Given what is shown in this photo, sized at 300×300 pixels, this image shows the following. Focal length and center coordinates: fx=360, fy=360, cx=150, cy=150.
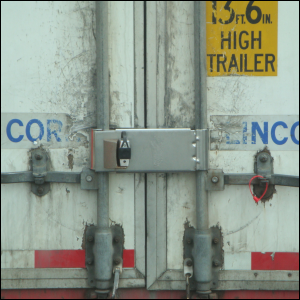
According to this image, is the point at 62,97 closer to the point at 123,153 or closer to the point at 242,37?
the point at 123,153

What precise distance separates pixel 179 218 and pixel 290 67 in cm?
97

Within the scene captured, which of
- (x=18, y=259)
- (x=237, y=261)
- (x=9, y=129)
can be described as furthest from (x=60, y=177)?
(x=237, y=261)

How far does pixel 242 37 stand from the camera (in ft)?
6.06

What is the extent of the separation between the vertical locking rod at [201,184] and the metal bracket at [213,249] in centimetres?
4

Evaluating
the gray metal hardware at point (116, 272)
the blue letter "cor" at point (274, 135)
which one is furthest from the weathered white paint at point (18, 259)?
the blue letter "cor" at point (274, 135)

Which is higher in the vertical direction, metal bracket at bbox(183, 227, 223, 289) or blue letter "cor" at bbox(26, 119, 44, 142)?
blue letter "cor" at bbox(26, 119, 44, 142)

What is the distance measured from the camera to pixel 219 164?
1.86 metres

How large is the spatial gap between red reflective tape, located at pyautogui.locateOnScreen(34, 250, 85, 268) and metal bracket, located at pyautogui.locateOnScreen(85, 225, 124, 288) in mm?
38

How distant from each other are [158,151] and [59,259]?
77 centimetres

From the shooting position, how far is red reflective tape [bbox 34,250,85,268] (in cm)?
187

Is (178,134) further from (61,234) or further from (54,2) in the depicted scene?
(54,2)

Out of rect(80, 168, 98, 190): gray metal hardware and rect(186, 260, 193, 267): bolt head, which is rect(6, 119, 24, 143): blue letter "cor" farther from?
rect(186, 260, 193, 267): bolt head

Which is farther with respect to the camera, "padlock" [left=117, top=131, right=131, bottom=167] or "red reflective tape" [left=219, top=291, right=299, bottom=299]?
"red reflective tape" [left=219, top=291, right=299, bottom=299]

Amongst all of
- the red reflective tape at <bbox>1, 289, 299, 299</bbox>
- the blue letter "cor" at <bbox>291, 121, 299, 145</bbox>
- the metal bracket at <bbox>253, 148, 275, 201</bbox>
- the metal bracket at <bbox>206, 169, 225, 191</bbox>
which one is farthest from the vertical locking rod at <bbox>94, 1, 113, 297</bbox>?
the blue letter "cor" at <bbox>291, 121, 299, 145</bbox>
